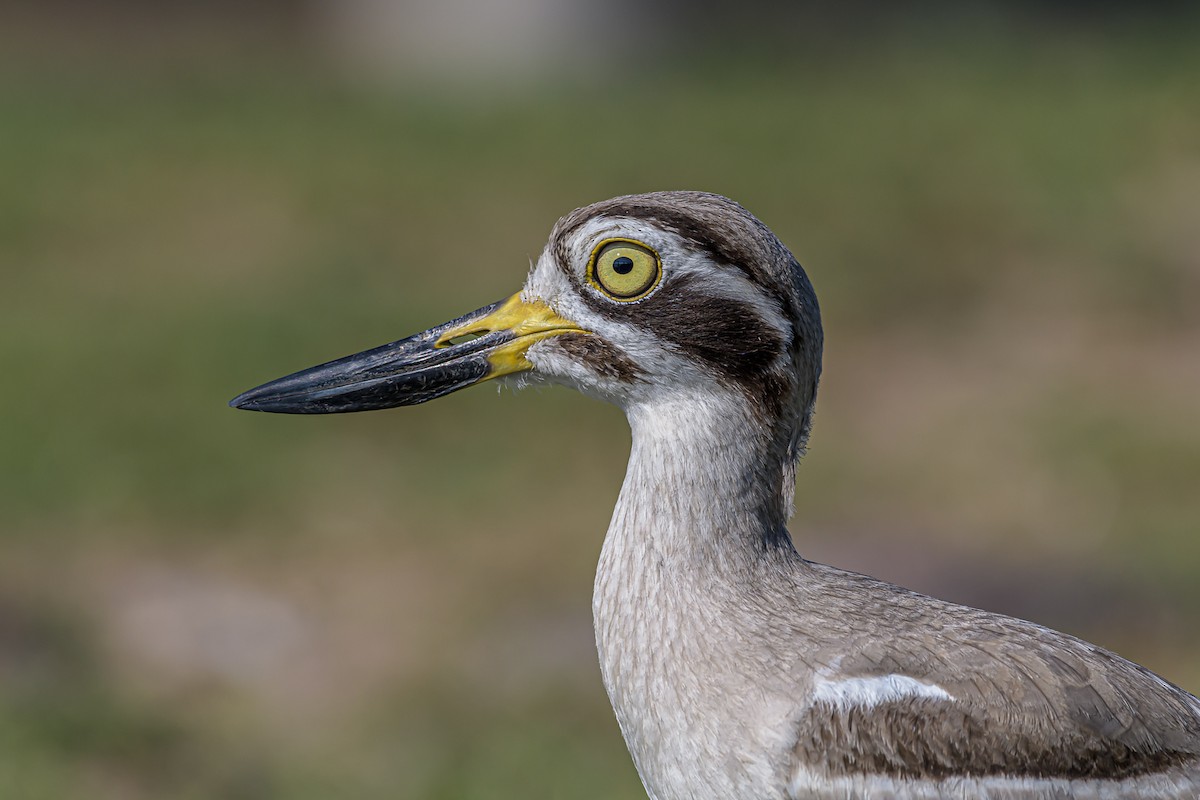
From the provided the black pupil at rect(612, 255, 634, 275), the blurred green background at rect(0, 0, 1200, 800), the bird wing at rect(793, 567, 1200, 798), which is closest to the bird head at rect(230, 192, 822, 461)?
the black pupil at rect(612, 255, 634, 275)

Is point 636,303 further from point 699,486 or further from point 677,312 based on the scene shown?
point 699,486

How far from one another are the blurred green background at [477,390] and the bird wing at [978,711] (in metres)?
2.67

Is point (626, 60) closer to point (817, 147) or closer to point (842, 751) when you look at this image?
point (817, 147)

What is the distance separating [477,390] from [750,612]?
710cm

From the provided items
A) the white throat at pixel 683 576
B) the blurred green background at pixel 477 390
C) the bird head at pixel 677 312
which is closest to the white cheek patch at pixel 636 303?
the bird head at pixel 677 312

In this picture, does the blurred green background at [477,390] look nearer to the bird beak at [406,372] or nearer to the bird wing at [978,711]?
the bird beak at [406,372]

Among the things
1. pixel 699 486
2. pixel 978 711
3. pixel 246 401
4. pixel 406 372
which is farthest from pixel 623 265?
pixel 978 711

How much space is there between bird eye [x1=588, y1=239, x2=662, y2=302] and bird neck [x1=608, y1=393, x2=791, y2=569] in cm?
29

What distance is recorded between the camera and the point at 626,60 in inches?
728

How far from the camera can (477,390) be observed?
1085 cm

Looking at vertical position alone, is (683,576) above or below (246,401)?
below

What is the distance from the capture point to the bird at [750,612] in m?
3.67

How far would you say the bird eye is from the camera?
3.96 meters

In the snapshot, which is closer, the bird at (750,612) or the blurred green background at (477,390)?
the bird at (750,612)
